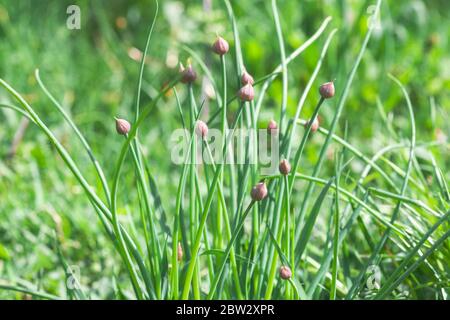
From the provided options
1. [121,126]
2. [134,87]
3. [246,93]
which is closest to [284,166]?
[246,93]

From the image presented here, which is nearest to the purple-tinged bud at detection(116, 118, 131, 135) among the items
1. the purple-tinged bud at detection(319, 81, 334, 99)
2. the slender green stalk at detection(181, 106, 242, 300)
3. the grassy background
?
the slender green stalk at detection(181, 106, 242, 300)

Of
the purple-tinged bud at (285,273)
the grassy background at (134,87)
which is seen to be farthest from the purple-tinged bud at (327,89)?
the grassy background at (134,87)

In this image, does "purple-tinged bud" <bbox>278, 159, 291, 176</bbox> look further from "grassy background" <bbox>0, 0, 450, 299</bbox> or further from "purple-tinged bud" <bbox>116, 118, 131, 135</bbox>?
"grassy background" <bbox>0, 0, 450, 299</bbox>

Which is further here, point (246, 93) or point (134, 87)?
point (134, 87)

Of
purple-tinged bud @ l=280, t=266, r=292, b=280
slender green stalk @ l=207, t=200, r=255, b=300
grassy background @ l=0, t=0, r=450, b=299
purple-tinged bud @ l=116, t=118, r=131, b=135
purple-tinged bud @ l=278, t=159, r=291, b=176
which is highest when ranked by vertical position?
grassy background @ l=0, t=0, r=450, b=299

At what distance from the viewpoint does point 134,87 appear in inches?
104

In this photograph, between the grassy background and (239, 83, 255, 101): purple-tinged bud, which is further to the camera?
the grassy background

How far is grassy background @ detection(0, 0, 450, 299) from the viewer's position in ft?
6.15

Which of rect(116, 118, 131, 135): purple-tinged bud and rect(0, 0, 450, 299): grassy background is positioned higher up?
rect(0, 0, 450, 299): grassy background

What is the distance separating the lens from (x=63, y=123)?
7.69ft

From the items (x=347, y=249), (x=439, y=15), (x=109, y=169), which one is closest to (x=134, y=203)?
(x=109, y=169)

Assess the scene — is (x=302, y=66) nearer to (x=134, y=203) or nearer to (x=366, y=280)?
(x=134, y=203)

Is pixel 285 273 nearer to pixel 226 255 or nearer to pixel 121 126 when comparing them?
pixel 226 255
